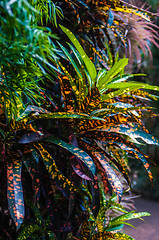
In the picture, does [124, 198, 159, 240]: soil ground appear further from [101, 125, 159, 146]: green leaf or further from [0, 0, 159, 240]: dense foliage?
[101, 125, 159, 146]: green leaf

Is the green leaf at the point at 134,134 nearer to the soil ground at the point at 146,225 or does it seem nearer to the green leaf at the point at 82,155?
the green leaf at the point at 82,155

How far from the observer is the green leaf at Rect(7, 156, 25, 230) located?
1.47ft

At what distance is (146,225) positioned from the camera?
2.41 meters

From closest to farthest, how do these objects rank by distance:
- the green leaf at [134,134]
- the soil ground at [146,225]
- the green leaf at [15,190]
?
the green leaf at [15,190] < the green leaf at [134,134] < the soil ground at [146,225]

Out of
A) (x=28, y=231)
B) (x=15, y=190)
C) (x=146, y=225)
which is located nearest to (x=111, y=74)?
(x=15, y=190)

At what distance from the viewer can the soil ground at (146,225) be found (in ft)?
6.08

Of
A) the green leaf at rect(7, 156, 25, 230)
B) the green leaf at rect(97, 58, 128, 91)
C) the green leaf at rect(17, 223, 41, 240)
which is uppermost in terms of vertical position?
the green leaf at rect(97, 58, 128, 91)

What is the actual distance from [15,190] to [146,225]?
240 centimetres

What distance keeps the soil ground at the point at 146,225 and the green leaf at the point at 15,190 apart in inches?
43.5

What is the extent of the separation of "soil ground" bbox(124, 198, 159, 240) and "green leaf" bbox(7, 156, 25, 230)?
1.11 metres

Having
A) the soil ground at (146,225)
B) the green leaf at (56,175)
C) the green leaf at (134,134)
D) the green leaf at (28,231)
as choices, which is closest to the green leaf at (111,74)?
the green leaf at (134,134)

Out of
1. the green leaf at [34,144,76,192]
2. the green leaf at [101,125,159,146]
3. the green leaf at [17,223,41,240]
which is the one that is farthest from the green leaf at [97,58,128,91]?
the green leaf at [17,223,41,240]

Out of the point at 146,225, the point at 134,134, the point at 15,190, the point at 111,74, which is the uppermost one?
the point at 111,74

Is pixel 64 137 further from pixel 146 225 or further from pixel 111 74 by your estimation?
pixel 146 225
